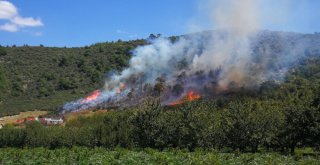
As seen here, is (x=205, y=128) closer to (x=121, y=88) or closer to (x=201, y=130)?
(x=201, y=130)

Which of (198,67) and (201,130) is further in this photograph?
(198,67)

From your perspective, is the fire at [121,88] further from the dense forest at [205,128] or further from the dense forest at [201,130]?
the dense forest at [201,130]

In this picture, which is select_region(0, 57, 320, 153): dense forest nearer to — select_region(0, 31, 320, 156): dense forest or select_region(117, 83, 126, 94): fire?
select_region(0, 31, 320, 156): dense forest

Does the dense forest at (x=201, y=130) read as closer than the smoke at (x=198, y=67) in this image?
Yes

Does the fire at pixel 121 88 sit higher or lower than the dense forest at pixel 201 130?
higher

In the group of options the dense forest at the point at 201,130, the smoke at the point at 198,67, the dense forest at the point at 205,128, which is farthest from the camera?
the smoke at the point at 198,67

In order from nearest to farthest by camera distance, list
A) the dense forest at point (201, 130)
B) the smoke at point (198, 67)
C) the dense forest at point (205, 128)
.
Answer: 1. the dense forest at point (201, 130)
2. the dense forest at point (205, 128)
3. the smoke at point (198, 67)

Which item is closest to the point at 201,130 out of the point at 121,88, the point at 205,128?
the point at 205,128

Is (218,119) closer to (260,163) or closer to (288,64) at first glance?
(260,163)

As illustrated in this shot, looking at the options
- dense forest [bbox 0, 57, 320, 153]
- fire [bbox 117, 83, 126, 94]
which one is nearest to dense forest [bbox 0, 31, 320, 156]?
dense forest [bbox 0, 57, 320, 153]

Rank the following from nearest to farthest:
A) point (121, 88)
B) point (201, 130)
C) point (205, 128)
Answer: point (201, 130) < point (205, 128) < point (121, 88)

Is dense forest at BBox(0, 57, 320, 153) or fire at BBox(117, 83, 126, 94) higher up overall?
fire at BBox(117, 83, 126, 94)

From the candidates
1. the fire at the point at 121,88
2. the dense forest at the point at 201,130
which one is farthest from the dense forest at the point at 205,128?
the fire at the point at 121,88

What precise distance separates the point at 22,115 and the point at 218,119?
89.8m
